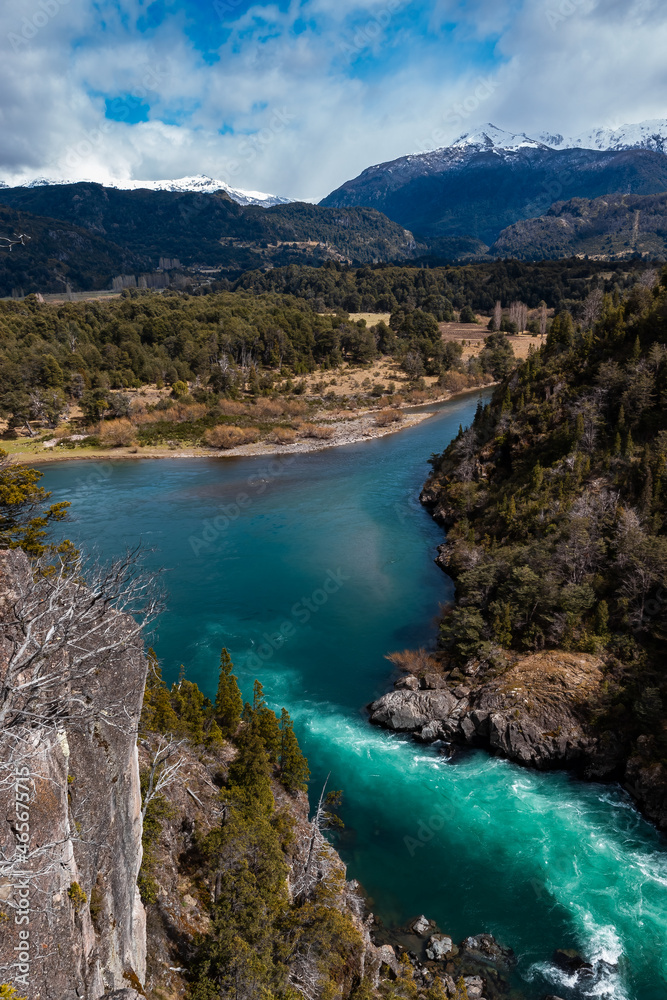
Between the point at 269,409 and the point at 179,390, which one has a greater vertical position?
the point at 179,390

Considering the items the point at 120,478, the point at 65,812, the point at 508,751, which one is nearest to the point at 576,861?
the point at 508,751

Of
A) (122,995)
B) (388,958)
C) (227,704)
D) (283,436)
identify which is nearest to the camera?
(122,995)

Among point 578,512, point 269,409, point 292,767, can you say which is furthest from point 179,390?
point 292,767


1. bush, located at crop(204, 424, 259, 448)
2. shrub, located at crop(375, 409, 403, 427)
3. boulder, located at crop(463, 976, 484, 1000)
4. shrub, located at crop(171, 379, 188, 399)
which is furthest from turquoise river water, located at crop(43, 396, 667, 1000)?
shrub, located at crop(171, 379, 188, 399)

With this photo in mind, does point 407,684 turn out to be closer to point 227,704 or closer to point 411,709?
point 411,709

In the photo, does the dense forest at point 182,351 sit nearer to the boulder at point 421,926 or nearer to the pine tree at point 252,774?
the pine tree at point 252,774

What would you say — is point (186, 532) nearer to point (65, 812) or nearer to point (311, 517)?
point (311, 517)

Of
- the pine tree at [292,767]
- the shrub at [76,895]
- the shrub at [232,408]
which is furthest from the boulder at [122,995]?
the shrub at [232,408]
